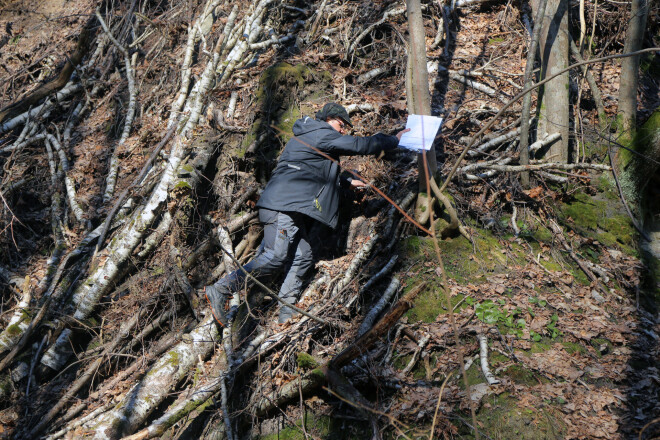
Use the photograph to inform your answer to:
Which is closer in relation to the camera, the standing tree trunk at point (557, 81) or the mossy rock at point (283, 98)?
the standing tree trunk at point (557, 81)

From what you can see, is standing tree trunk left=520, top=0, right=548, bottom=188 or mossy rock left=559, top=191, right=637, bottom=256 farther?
mossy rock left=559, top=191, right=637, bottom=256

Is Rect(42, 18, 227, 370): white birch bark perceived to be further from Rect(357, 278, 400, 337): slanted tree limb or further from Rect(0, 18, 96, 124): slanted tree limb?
Rect(0, 18, 96, 124): slanted tree limb

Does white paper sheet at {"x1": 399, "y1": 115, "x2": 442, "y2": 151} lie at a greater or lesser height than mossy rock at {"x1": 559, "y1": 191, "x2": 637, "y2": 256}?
greater

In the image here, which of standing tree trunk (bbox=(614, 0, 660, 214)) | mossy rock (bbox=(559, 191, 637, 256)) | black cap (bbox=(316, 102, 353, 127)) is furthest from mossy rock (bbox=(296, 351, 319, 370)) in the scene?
standing tree trunk (bbox=(614, 0, 660, 214))

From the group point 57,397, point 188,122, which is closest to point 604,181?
point 188,122

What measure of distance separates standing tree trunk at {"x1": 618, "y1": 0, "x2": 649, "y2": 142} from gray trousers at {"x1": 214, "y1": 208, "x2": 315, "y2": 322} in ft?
12.3

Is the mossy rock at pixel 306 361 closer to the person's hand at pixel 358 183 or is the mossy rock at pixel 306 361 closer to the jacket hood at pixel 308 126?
the person's hand at pixel 358 183

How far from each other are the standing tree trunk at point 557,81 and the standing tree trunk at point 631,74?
0.59 metres

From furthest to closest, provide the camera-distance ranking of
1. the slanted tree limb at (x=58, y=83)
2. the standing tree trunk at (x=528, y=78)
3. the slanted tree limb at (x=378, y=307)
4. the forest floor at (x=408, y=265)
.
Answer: the slanted tree limb at (x=58, y=83), the standing tree trunk at (x=528, y=78), the slanted tree limb at (x=378, y=307), the forest floor at (x=408, y=265)

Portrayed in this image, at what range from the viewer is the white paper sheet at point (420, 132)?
4302 millimetres

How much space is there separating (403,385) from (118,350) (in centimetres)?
360

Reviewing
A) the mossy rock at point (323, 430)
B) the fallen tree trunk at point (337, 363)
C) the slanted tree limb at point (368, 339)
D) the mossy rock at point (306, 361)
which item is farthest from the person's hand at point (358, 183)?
the mossy rock at point (323, 430)

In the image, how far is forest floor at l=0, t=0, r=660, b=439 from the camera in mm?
3605

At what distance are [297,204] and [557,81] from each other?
3.26m
